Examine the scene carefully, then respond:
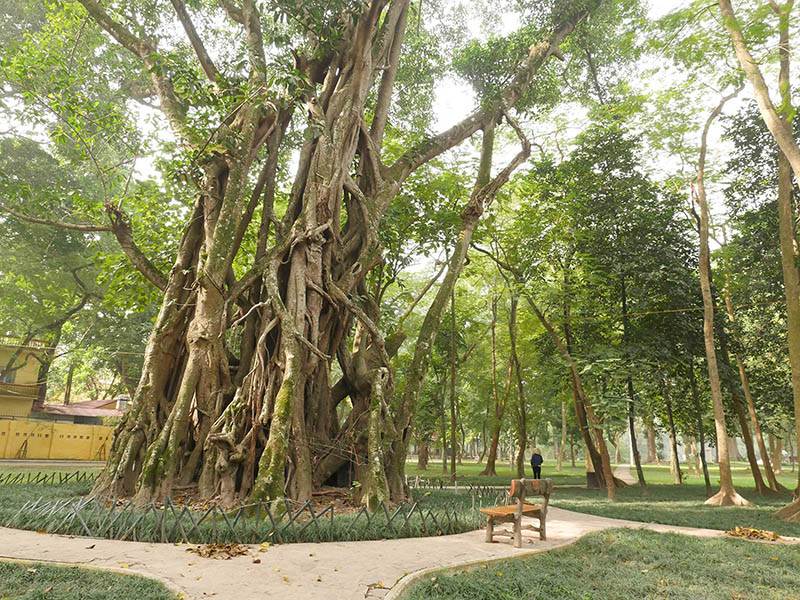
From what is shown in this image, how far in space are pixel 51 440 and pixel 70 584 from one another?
23.4m

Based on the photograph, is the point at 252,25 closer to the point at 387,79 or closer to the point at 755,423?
the point at 387,79

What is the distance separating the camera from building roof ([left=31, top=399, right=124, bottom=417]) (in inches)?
1089

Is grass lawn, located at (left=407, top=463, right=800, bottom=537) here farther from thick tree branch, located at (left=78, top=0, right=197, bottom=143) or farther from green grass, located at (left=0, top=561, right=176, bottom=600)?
thick tree branch, located at (left=78, top=0, right=197, bottom=143)

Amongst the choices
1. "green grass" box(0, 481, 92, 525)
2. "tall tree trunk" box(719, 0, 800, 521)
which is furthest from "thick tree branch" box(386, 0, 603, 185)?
"green grass" box(0, 481, 92, 525)

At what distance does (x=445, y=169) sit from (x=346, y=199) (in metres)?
5.04

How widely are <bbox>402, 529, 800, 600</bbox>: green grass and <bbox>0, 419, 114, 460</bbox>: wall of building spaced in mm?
24189

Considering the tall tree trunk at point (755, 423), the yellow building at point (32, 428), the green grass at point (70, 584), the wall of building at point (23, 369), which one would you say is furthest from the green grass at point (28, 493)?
the wall of building at point (23, 369)

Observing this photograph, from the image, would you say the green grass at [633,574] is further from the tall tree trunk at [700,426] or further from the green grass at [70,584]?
the tall tree trunk at [700,426]

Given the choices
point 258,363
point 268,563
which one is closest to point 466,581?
point 268,563

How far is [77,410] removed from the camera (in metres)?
30.3

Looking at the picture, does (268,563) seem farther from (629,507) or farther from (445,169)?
(445,169)

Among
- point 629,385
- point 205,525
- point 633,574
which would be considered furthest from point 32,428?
point 633,574

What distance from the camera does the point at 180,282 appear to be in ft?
31.6

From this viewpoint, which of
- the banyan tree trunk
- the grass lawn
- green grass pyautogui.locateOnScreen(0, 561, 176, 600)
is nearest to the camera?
green grass pyautogui.locateOnScreen(0, 561, 176, 600)
